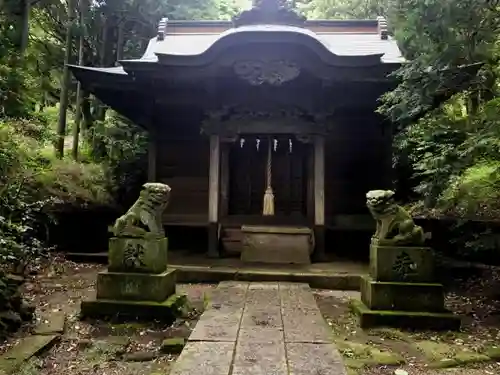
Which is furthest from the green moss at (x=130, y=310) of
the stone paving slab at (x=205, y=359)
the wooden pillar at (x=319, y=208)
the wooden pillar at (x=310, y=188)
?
the wooden pillar at (x=310, y=188)

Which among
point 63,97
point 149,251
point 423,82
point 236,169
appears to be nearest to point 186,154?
point 236,169

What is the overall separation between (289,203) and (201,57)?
A: 3.51 meters

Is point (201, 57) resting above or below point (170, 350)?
above

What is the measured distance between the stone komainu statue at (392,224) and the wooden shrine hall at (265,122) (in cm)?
274

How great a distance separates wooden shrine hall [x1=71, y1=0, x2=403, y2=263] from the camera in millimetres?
7312

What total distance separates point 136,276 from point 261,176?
5.05 m

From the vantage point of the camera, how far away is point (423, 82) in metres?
4.90

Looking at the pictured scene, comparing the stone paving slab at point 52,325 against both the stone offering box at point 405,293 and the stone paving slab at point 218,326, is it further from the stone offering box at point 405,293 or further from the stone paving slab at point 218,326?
the stone offering box at point 405,293

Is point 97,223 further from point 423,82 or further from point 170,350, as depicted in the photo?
point 423,82

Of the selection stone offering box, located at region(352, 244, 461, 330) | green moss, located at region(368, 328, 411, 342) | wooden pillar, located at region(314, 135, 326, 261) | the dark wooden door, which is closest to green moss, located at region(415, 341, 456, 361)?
green moss, located at region(368, 328, 411, 342)

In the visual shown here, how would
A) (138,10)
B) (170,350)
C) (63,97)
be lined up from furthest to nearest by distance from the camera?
(138,10), (63,97), (170,350)

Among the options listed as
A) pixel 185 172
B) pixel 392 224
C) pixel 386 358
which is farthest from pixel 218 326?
pixel 185 172

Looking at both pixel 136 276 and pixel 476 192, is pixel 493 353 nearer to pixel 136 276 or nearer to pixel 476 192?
pixel 476 192

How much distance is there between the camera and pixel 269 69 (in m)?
7.40
